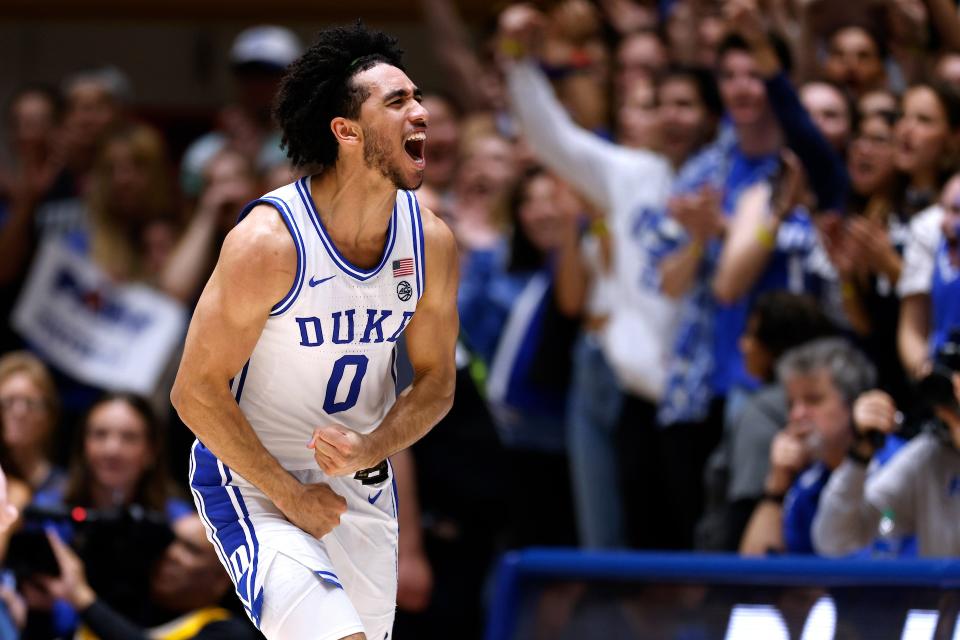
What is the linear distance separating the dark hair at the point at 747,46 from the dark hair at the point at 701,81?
371 millimetres

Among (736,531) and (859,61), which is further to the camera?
(859,61)

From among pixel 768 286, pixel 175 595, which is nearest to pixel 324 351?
pixel 175 595

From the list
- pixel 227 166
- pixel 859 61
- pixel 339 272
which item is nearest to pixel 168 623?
pixel 339 272

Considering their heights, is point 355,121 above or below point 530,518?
above

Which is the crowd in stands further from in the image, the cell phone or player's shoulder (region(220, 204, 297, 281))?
player's shoulder (region(220, 204, 297, 281))

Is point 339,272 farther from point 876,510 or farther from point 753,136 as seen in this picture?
point 753,136

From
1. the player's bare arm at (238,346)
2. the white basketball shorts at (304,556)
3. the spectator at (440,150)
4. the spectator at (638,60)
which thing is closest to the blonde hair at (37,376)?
the spectator at (440,150)

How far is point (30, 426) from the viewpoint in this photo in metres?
6.84

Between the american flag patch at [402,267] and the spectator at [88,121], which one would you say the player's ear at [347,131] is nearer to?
the american flag patch at [402,267]

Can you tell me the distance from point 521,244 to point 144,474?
2298 millimetres

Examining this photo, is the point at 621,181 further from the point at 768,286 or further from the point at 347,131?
the point at 347,131

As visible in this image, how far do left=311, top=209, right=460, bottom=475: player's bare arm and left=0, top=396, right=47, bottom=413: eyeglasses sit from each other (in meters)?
2.90

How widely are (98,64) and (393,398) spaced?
324 inches

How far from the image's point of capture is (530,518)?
25.4 feet
